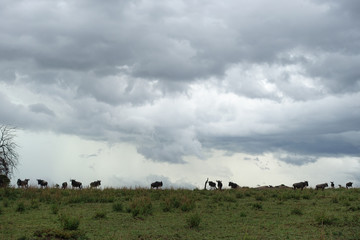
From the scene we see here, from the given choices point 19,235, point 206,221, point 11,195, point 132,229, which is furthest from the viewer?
point 11,195

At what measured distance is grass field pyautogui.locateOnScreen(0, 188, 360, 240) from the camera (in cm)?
1501

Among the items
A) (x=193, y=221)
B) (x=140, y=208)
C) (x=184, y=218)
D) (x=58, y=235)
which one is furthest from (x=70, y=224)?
(x=184, y=218)

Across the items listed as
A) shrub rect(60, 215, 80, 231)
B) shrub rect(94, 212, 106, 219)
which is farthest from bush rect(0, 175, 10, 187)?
shrub rect(60, 215, 80, 231)

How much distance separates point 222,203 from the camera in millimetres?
23609

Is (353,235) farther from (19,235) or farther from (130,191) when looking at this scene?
(130,191)

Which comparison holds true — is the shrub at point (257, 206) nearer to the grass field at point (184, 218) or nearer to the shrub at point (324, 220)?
the grass field at point (184, 218)

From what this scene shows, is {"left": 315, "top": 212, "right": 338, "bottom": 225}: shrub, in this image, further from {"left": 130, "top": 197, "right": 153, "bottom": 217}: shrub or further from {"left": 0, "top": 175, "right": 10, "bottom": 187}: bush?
{"left": 0, "top": 175, "right": 10, "bottom": 187}: bush

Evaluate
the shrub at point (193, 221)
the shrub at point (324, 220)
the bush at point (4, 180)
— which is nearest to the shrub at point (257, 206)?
the shrub at point (324, 220)

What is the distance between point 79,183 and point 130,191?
318 inches

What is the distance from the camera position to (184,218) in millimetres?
18672

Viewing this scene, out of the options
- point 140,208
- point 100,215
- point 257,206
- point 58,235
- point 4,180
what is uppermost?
point 4,180

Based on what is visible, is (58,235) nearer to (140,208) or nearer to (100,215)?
(100,215)

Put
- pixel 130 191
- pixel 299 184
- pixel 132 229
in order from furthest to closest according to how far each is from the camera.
Answer: pixel 299 184 < pixel 130 191 < pixel 132 229

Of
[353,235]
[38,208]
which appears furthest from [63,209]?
[353,235]
